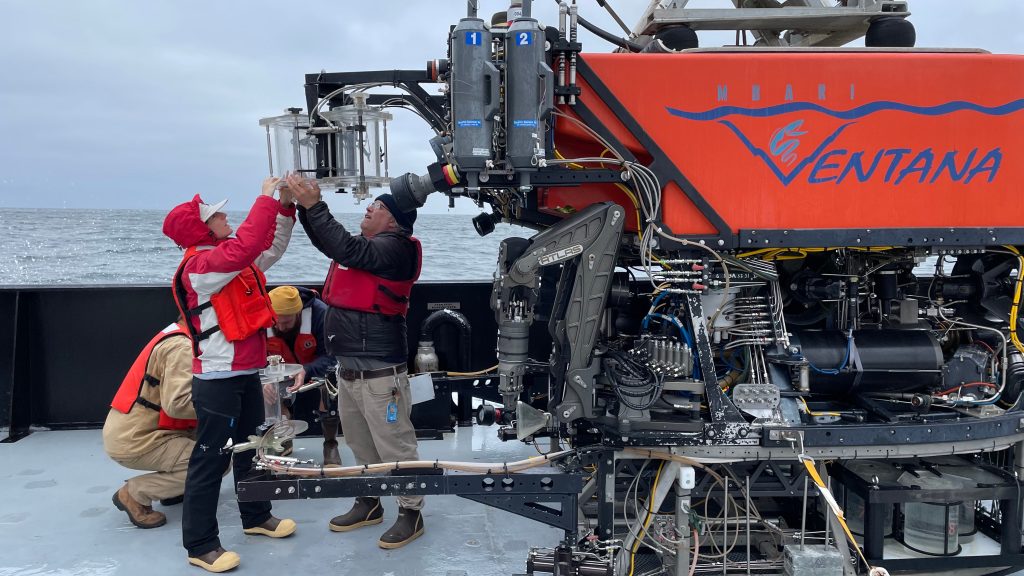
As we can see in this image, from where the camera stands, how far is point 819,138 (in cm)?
323

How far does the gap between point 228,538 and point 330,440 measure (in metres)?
1.19

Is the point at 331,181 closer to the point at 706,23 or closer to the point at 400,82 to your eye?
the point at 400,82

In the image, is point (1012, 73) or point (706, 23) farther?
point (706, 23)

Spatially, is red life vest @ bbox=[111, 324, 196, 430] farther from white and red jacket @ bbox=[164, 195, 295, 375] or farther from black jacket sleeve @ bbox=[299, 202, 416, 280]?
black jacket sleeve @ bbox=[299, 202, 416, 280]

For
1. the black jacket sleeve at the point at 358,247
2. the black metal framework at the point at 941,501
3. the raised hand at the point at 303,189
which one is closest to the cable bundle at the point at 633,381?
the black metal framework at the point at 941,501

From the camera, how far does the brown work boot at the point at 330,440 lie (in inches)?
205

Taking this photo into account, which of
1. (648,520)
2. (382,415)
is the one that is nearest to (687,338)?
(648,520)

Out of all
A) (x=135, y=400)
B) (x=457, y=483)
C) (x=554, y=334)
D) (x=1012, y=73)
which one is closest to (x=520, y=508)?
(x=457, y=483)

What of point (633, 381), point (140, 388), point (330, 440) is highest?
point (633, 381)

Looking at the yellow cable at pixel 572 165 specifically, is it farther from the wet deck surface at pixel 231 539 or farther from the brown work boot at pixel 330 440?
the brown work boot at pixel 330 440

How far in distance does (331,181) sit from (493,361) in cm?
308

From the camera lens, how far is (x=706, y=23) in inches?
148

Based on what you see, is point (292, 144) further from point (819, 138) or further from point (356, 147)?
point (819, 138)

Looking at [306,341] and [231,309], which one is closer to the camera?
[231,309]
